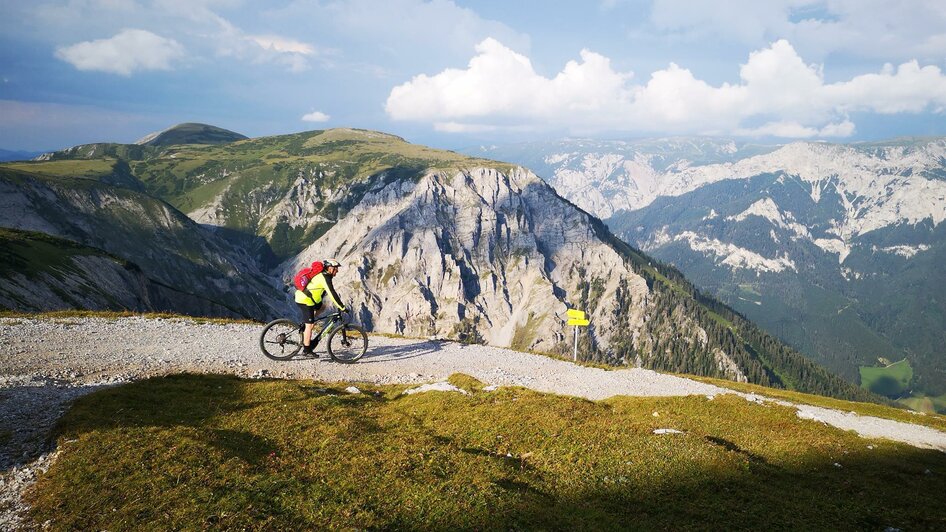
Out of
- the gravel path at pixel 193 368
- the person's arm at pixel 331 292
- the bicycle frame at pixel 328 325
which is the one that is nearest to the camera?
the gravel path at pixel 193 368

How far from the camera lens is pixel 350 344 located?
27344 mm

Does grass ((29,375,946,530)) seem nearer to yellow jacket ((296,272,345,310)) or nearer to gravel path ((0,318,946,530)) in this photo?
gravel path ((0,318,946,530))

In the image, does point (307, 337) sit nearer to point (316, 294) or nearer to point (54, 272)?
point (316, 294)

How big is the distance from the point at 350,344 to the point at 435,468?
16.0 meters

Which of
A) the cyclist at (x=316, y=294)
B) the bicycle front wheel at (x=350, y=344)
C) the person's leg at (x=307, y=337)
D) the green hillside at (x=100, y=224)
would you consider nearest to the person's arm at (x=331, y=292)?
the cyclist at (x=316, y=294)

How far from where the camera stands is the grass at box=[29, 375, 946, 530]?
33.3 ft

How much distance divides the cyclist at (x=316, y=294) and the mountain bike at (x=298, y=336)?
706 millimetres

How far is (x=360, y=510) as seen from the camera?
33.8ft

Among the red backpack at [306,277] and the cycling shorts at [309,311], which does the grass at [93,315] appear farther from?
the red backpack at [306,277]

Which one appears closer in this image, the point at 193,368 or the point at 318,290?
the point at 193,368

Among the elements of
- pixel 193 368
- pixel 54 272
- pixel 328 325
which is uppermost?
pixel 328 325

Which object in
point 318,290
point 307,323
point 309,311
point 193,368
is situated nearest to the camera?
point 193,368

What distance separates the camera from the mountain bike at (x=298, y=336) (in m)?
25.7

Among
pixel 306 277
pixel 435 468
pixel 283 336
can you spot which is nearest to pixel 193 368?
pixel 283 336
